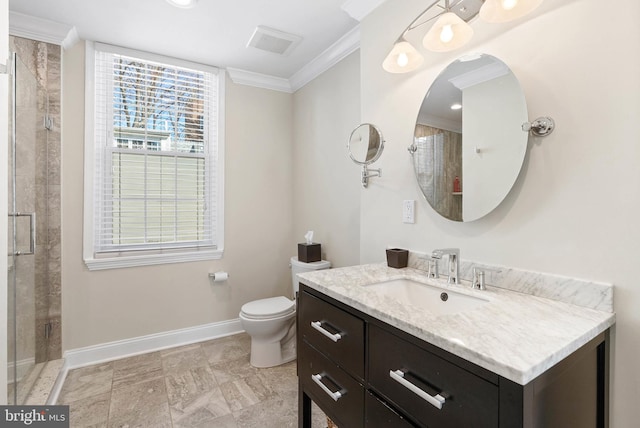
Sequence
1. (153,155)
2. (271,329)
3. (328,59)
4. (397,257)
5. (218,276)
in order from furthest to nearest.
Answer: (218,276) → (153,155) → (328,59) → (271,329) → (397,257)

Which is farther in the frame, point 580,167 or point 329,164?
point 329,164

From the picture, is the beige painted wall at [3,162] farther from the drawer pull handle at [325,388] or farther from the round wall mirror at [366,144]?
the round wall mirror at [366,144]

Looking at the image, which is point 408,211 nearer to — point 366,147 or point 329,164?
point 366,147

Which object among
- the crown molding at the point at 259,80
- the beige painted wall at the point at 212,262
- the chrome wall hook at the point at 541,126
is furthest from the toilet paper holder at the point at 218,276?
the chrome wall hook at the point at 541,126

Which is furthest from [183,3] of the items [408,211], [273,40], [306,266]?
[306,266]

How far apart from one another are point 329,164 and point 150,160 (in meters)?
1.54

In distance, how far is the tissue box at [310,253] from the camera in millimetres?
2594

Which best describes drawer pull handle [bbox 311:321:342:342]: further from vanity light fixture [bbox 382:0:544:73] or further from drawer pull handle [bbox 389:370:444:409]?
vanity light fixture [bbox 382:0:544:73]

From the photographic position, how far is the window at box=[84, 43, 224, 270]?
244 centimetres

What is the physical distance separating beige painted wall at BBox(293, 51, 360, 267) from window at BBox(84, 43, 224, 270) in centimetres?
78

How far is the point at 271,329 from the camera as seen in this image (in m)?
2.30

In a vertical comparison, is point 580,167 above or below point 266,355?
above

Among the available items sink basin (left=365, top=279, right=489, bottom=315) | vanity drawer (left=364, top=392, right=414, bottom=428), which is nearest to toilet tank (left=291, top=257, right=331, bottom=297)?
sink basin (left=365, top=279, right=489, bottom=315)

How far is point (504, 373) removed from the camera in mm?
667
